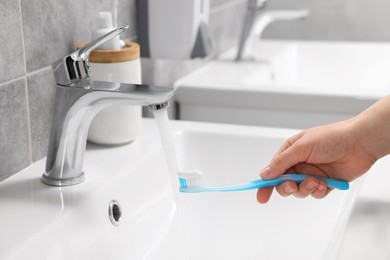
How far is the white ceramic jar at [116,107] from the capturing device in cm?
87

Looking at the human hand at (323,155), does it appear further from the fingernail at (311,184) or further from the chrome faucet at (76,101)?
the chrome faucet at (76,101)

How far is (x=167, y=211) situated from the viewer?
0.91 m

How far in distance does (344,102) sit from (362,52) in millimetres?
623

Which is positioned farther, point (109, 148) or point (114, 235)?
point (109, 148)

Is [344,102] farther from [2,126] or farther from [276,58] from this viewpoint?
[2,126]

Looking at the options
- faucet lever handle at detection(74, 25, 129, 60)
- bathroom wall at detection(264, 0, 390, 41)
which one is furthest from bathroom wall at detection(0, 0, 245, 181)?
bathroom wall at detection(264, 0, 390, 41)

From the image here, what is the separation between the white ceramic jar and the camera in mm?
867

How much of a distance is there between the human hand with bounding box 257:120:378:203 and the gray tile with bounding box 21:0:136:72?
1.13 ft

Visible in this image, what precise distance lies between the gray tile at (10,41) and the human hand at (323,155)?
13.3 inches

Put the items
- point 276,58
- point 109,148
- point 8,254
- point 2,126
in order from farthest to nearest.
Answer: point 276,58, point 109,148, point 2,126, point 8,254

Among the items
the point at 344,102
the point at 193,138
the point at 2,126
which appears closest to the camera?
the point at 2,126

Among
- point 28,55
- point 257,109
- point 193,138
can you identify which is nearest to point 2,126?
point 28,55

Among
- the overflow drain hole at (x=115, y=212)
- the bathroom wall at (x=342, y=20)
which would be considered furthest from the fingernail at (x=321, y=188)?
the bathroom wall at (x=342, y=20)

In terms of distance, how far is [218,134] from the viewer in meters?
1.01
